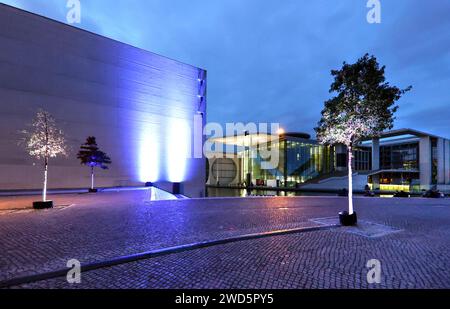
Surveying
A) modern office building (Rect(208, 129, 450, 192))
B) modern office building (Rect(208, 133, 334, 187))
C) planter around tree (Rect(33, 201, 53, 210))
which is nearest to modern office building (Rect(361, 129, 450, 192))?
modern office building (Rect(208, 129, 450, 192))

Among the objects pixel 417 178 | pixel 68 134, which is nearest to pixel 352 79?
pixel 68 134

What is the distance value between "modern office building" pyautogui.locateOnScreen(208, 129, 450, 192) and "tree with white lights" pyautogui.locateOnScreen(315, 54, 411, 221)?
142 ft

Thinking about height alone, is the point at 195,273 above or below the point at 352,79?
below

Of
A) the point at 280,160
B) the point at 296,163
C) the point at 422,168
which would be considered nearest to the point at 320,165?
the point at 296,163

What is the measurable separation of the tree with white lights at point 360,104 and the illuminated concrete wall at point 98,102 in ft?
80.8

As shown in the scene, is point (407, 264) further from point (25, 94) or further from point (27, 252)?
point (25, 94)

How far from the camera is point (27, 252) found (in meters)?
5.34

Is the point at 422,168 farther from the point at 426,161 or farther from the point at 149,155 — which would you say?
the point at 149,155

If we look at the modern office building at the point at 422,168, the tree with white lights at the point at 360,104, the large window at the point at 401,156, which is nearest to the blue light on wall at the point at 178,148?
the tree with white lights at the point at 360,104

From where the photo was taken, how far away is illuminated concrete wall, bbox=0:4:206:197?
23.4 metres

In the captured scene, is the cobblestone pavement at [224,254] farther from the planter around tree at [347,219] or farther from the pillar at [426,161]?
the pillar at [426,161]

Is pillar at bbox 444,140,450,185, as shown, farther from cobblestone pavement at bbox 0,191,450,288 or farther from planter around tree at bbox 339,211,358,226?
planter around tree at bbox 339,211,358,226

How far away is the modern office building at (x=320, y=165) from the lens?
56469mm

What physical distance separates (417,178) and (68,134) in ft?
263
